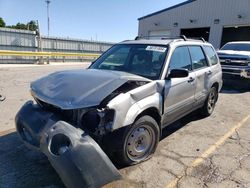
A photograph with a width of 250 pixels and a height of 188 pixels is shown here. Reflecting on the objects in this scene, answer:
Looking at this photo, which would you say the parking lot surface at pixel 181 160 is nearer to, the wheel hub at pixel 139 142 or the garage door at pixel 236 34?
the wheel hub at pixel 139 142

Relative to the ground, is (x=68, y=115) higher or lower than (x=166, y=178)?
higher

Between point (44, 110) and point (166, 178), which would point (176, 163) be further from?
point (44, 110)

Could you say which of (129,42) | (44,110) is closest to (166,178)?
(44,110)

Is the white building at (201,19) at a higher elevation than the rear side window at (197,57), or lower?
higher

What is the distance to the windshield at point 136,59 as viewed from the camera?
3.98 metres

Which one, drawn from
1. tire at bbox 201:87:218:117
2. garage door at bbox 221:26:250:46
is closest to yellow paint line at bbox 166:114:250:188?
tire at bbox 201:87:218:117

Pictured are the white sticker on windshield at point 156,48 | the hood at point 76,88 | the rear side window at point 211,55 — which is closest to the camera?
the hood at point 76,88

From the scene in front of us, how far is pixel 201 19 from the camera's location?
22516 mm

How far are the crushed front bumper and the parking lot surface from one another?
58 cm

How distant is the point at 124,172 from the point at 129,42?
2.56m

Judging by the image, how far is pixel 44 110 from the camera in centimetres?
322

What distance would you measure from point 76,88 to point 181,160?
1.93m

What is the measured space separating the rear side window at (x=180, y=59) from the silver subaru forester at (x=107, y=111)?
0.02 metres

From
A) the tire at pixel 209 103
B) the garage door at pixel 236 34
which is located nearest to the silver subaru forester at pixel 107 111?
the tire at pixel 209 103
